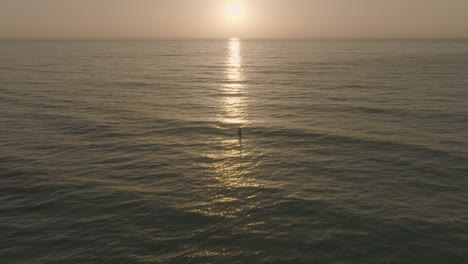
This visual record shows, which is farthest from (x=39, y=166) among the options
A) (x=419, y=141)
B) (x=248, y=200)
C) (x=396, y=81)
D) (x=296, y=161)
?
(x=396, y=81)

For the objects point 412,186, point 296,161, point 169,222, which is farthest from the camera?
point 296,161

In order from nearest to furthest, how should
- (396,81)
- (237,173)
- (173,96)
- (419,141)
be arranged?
(237,173) < (419,141) < (173,96) < (396,81)

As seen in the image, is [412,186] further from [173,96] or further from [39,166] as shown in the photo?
[173,96]

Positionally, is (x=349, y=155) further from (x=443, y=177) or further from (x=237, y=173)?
(x=237, y=173)

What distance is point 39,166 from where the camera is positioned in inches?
1061

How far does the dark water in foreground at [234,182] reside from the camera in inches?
664

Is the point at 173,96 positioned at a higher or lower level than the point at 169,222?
higher

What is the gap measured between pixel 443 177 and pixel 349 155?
21.9 ft

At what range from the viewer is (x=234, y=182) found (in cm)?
2417

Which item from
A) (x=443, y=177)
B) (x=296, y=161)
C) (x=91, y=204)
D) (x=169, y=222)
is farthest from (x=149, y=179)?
(x=443, y=177)

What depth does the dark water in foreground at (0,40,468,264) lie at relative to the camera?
16875 millimetres

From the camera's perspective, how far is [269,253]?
53.8 feet

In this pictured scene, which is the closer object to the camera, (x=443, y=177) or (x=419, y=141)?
(x=443, y=177)

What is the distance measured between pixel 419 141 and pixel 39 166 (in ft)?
98.8
